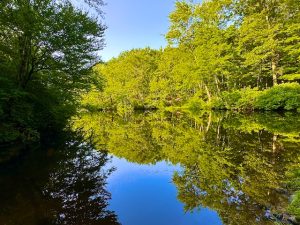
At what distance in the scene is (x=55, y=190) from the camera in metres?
8.34

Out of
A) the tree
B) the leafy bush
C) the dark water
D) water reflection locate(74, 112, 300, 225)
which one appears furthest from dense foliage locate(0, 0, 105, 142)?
the leafy bush

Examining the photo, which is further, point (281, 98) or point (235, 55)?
point (235, 55)

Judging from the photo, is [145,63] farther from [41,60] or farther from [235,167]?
[235,167]

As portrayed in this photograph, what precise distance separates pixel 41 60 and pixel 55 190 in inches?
456

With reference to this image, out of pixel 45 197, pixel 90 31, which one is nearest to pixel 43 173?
pixel 45 197

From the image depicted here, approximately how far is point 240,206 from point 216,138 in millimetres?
10111

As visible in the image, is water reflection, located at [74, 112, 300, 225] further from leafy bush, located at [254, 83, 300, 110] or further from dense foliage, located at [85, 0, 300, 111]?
dense foliage, located at [85, 0, 300, 111]

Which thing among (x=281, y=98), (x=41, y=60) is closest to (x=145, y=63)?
(x=281, y=98)

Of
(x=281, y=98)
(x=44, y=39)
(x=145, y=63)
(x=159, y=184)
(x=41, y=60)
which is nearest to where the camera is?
(x=159, y=184)

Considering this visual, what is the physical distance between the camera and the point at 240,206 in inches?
263

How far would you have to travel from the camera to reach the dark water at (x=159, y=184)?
6461mm

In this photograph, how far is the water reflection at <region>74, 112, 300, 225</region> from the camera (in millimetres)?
6445

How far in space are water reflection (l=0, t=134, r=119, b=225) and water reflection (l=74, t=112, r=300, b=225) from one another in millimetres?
2186

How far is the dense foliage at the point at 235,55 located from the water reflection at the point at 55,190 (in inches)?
725
